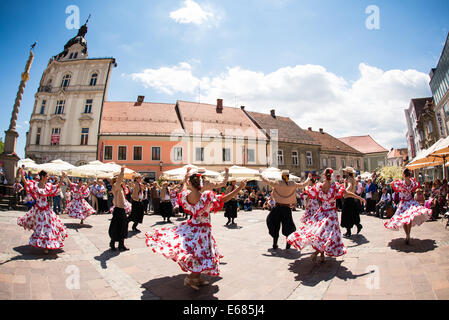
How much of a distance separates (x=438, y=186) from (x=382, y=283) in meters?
11.5

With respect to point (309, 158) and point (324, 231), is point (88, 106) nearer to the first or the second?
point (309, 158)

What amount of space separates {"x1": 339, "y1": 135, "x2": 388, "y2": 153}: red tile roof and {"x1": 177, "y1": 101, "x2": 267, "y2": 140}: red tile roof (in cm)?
2807

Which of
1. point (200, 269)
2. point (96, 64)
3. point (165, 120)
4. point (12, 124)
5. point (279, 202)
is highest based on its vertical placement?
point (96, 64)

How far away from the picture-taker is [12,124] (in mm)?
12406

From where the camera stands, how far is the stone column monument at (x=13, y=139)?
40.1 ft

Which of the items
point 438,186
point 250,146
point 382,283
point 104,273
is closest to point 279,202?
point 382,283

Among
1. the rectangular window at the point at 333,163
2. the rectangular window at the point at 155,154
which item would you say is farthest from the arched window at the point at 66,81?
the rectangular window at the point at 333,163

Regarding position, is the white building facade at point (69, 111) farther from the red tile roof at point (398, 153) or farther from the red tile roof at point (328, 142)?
the red tile roof at point (398, 153)

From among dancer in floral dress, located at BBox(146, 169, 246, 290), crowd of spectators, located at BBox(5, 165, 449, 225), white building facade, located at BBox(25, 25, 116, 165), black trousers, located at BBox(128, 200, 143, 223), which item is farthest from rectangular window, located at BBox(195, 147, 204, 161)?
dancer in floral dress, located at BBox(146, 169, 246, 290)

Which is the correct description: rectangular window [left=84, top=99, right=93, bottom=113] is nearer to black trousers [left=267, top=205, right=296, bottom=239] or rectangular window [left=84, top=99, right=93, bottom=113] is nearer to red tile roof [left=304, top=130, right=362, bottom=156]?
black trousers [left=267, top=205, right=296, bottom=239]

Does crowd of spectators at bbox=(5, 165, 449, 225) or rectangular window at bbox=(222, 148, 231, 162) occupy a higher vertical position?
rectangular window at bbox=(222, 148, 231, 162)

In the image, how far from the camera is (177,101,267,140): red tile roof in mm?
29312

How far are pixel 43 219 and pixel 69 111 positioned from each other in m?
27.5
